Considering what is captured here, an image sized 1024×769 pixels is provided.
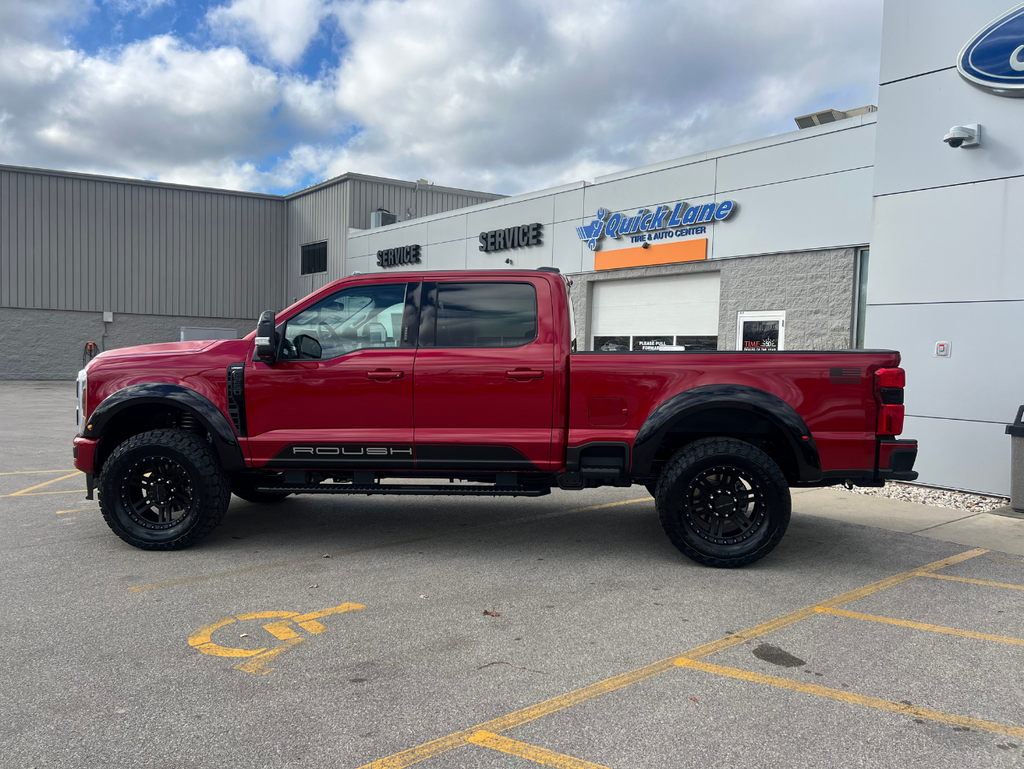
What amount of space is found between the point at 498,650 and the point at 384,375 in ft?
7.74

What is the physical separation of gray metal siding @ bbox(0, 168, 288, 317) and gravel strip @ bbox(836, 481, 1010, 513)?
29.2m

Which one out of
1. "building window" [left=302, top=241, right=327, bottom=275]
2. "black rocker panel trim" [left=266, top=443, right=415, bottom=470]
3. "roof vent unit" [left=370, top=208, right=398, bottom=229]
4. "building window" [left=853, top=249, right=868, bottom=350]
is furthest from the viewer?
"building window" [left=302, top=241, right=327, bottom=275]

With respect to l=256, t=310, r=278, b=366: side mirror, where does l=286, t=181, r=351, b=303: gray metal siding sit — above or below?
above

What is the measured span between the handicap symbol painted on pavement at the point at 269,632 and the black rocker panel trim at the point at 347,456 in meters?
1.28

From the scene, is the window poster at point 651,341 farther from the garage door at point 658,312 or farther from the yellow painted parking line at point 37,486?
the yellow painted parking line at point 37,486

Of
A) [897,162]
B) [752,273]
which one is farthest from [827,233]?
[897,162]

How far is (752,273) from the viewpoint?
556 inches

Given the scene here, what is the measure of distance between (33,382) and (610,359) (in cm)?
3053

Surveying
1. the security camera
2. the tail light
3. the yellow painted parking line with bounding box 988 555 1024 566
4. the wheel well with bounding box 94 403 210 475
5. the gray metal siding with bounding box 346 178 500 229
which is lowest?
the yellow painted parking line with bounding box 988 555 1024 566

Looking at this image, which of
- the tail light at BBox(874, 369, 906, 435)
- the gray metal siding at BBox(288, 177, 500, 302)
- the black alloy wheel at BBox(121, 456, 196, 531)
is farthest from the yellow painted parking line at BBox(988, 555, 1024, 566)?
the gray metal siding at BBox(288, 177, 500, 302)

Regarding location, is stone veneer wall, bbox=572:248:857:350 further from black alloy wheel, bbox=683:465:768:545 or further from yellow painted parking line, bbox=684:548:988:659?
black alloy wheel, bbox=683:465:768:545

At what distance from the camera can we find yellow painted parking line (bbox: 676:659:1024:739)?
316 centimetres

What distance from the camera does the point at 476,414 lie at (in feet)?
18.1

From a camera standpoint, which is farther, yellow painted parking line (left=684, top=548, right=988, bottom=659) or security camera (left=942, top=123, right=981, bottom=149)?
security camera (left=942, top=123, right=981, bottom=149)
